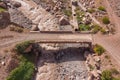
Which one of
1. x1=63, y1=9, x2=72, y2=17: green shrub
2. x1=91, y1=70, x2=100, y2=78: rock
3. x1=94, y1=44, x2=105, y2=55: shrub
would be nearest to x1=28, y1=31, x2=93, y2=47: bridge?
x1=94, y1=44, x2=105, y2=55: shrub


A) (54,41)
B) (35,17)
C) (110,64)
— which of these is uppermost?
(35,17)

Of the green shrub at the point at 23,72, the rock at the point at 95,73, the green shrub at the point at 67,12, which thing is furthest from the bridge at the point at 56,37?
the green shrub at the point at 67,12

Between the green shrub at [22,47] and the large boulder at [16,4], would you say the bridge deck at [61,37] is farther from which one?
the large boulder at [16,4]

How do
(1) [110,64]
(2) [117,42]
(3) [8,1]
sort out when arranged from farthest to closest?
1. (3) [8,1]
2. (2) [117,42]
3. (1) [110,64]

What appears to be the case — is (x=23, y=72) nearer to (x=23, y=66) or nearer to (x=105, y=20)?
(x=23, y=66)

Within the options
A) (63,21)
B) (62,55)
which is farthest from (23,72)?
(63,21)

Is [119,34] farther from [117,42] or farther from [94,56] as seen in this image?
[94,56]

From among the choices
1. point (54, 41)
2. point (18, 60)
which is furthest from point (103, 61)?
point (18, 60)
